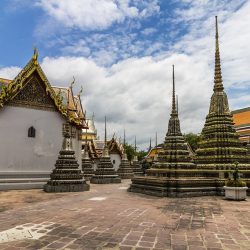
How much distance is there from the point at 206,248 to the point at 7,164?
1436cm

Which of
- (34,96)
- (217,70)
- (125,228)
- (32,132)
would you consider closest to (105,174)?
(32,132)

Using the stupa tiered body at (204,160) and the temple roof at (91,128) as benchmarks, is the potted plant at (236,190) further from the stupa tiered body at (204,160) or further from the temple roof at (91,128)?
the temple roof at (91,128)

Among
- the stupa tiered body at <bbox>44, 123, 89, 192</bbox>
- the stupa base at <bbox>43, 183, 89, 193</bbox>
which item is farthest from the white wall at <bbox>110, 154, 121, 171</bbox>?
the stupa base at <bbox>43, 183, 89, 193</bbox>

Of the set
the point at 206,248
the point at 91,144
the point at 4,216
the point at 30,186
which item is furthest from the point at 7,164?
the point at 91,144

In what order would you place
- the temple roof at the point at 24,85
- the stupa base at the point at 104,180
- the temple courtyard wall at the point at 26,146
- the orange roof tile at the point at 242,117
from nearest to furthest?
1. the temple courtyard wall at the point at 26,146
2. the temple roof at the point at 24,85
3. the stupa base at the point at 104,180
4. the orange roof tile at the point at 242,117

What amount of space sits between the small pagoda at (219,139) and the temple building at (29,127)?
922 centimetres

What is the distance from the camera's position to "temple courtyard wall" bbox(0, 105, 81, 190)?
16.7 meters

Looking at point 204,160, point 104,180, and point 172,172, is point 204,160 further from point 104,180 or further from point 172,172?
point 104,180

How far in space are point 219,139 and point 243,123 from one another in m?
18.1

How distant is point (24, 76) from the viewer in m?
17.9

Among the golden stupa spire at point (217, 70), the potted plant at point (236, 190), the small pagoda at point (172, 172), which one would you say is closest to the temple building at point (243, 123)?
the golden stupa spire at point (217, 70)

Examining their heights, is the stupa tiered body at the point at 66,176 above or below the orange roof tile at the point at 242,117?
below

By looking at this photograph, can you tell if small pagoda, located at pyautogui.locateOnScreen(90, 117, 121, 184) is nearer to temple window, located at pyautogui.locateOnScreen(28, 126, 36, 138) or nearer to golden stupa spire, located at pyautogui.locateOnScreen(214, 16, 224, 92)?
temple window, located at pyautogui.locateOnScreen(28, 126, 36, 138)

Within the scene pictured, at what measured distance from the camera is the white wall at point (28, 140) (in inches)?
661
